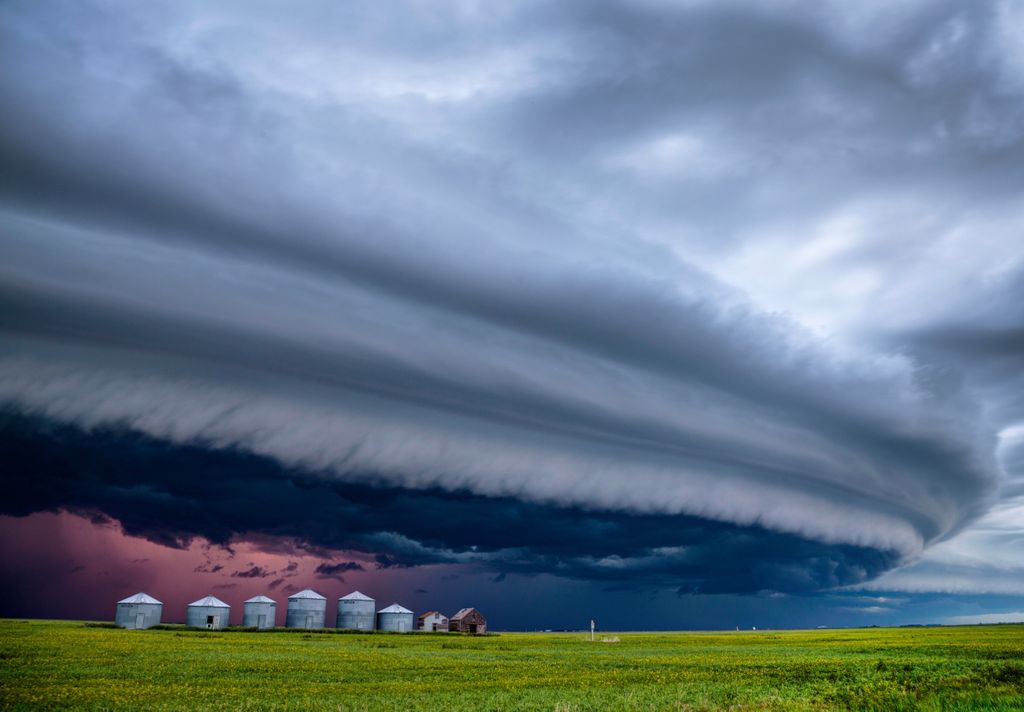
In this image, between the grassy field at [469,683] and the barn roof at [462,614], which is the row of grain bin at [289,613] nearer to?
the barn roof at [462,614]

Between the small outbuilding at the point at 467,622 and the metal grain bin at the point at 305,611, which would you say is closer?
the metal grain bin at the point at 305,611

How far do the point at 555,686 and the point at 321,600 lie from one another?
13427 centimetres

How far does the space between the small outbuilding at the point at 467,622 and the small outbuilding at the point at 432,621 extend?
2927 mm

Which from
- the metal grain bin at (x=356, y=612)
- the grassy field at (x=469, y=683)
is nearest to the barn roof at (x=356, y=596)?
the metal grain bin at (x=356, y=612)

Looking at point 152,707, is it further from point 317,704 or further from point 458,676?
point 458,676

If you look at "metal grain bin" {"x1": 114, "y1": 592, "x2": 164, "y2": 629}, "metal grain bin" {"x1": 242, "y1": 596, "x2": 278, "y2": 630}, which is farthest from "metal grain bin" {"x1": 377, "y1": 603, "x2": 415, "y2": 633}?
"metal grain bin" {"x1": 114, "y1": 592, "x2": 164, "y2": 629}

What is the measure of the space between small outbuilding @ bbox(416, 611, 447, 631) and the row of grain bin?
21.6ft

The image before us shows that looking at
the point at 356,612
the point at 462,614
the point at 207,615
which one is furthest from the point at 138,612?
the point at 462,614

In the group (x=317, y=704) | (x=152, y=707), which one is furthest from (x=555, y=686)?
(x=152, y=707)

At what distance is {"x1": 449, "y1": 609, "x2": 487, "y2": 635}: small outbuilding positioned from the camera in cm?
18025

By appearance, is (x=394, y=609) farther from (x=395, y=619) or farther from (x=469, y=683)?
(x=469, y=683)

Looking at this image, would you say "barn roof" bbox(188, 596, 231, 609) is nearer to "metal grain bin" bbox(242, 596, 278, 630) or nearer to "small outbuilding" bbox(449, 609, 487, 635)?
"metal grain bin" bbox(242, 596, 278, 630)

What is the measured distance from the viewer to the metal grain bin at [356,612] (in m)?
164

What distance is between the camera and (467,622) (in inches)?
7156
